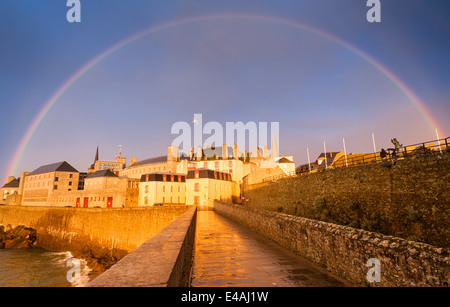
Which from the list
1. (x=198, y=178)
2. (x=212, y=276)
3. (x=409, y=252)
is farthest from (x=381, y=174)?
(x=198, y=178)

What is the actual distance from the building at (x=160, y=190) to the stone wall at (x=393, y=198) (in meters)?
35.1

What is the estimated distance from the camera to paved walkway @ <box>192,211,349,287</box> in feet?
17.5

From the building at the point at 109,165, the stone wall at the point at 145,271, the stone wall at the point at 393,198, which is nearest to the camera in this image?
the stone wall at the point at 145,271

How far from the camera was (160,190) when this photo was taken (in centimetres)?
4862

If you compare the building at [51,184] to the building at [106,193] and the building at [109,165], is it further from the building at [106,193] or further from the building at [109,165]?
the building at [109,165]

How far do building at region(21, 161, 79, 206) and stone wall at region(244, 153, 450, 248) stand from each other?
74231mm

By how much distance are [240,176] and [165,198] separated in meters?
22.4

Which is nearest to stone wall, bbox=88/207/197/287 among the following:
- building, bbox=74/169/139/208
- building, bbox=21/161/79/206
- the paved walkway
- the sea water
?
the paved walkway

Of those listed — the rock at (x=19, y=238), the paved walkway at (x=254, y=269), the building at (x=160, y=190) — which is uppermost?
the building at (x=160, y=190)

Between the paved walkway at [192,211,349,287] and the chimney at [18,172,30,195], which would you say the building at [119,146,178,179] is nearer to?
the chimney at [18,172,30,195]

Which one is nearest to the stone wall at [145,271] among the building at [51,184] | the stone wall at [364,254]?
the stone wall at [364,254]

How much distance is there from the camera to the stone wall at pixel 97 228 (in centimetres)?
2895

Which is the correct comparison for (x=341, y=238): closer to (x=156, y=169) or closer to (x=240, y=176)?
(x=240, y=176)

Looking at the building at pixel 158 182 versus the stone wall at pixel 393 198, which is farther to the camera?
the building at pixel 158 182
